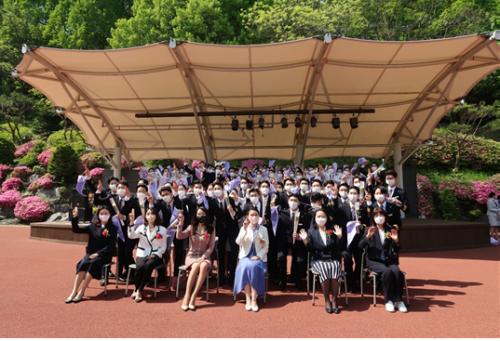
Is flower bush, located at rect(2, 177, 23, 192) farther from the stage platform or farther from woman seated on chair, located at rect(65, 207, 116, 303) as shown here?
woman seated on chair, located at rect(65, 207, 116, 303)

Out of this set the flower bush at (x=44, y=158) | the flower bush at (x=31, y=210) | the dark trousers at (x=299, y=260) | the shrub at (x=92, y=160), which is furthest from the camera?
the flower bush at (x=44, y=158)

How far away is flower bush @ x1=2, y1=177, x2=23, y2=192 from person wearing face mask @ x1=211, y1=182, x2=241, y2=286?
17.8 m

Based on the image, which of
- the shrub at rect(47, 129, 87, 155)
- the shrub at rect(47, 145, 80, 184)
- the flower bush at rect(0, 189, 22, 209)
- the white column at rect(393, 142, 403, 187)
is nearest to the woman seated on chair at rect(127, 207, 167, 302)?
the white column at rect(393, 142, 403, 187)

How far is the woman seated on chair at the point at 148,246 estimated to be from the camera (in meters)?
5.51

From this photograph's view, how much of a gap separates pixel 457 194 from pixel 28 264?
16.6 metres

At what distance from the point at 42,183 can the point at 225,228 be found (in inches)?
632

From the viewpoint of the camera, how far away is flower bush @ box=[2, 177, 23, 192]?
63.2 ft

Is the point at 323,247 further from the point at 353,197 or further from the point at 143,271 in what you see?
the point at 143,271

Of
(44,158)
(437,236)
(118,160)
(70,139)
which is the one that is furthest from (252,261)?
(70,139)

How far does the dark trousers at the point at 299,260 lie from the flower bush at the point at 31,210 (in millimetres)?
15615

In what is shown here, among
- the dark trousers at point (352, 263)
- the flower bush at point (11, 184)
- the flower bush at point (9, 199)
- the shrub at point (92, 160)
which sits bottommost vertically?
the dark trousers at point (352, 263)

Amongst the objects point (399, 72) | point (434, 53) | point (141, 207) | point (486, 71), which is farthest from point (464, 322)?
point (486, 71)

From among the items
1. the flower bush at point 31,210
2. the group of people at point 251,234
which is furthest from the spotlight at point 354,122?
the flower bush at point 31,210

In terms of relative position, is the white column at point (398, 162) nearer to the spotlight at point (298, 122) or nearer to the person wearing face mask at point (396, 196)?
the spotlight at point (298, 122)
